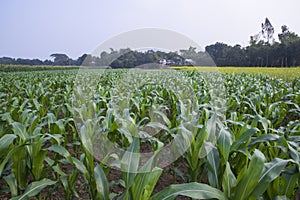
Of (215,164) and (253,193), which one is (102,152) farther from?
(253,193)

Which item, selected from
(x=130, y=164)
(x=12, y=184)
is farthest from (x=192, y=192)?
(x=12, y=184)

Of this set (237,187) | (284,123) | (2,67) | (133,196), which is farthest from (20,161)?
(2,67)

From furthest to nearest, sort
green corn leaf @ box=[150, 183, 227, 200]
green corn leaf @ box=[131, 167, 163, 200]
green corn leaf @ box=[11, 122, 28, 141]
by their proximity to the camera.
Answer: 1. green corn leaf @ box=[11, 122, 28, 141]
2. green corn leaf @ box=[131, 167, 163, 200]
3. green corn leaf @ box=[150, 183, 227, 200]

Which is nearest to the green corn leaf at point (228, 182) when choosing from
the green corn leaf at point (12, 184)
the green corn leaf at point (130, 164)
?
the green corn leaf at point (130, 164)

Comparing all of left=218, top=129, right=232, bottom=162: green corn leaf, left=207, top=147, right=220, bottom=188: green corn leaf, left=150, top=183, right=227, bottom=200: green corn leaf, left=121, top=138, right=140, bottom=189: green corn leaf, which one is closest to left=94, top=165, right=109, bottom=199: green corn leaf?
left=121, top=138, right=140, bottom=189: green corn leaf

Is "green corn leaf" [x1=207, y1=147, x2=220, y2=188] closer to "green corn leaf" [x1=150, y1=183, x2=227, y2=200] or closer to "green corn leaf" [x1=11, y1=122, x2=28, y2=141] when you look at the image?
"green corn leaf" [x1=150, y1=183, x2=227, y2=200]

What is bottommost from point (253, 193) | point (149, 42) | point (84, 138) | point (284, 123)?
point (284, 123)

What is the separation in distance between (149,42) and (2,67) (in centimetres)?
4243

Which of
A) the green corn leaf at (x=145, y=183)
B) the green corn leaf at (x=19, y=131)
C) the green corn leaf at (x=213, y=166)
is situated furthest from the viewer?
the green corn leaf at (x=19, y=131)

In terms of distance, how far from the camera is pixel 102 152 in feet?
9.95

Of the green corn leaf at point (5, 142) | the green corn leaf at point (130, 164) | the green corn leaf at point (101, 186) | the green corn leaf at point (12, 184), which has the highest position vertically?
the green corn leaf at point (5, 142)

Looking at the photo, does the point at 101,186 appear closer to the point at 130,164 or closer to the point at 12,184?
the point at 130,164

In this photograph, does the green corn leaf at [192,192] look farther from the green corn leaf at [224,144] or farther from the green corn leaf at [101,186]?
the green corn leaf at [224,144]

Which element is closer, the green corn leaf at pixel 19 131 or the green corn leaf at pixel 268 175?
the green corn leaf at pixel 268 175
